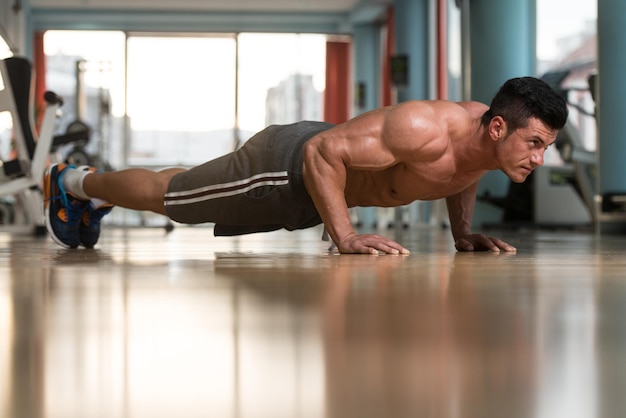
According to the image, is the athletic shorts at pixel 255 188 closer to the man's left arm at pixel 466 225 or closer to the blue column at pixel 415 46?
the man's left arm at pixel 466 225

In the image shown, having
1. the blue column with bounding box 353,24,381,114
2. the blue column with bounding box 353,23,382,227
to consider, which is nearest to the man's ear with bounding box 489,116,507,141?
the blue column with bounding box 353,23,382,227

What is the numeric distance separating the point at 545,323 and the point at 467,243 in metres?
1.86

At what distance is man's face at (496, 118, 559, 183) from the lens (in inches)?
90.6

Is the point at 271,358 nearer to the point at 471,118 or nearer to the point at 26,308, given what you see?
the point at 26,308

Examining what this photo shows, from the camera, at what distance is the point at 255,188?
102 inches

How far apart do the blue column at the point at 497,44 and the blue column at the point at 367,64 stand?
4.96 m

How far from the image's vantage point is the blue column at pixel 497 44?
24.9 ft

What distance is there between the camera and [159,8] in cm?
1246

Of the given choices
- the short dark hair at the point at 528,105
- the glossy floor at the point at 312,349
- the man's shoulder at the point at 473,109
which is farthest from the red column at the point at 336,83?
the glossy floor at the point at 312,349

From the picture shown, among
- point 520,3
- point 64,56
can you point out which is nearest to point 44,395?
point 520,3

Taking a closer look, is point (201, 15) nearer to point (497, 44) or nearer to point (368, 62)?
point (368, 62)

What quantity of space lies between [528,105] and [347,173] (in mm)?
595

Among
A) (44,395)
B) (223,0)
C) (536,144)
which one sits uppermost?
(223,0)

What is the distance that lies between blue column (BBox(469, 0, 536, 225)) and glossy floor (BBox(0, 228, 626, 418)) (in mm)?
6356
